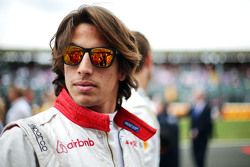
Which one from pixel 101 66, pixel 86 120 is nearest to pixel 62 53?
pixel 101 66

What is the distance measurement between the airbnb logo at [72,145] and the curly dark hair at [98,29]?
43 centimetres

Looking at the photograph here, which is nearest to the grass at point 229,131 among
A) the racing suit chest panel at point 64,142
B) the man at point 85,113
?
the man at point 85,113

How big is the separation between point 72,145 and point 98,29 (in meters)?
0.61

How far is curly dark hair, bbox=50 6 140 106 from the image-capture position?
1.91 metres

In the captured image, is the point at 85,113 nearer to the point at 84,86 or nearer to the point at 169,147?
the point at 84,86

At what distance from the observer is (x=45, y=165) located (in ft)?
5.12

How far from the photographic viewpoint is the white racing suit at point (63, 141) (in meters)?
1.53

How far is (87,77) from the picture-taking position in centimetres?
189

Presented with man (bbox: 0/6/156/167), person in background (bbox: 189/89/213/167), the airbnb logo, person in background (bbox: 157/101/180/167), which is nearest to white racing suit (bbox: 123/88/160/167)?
man (bbox: 0/6/156/167)

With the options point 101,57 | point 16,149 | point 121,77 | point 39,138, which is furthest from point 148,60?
point 16,149

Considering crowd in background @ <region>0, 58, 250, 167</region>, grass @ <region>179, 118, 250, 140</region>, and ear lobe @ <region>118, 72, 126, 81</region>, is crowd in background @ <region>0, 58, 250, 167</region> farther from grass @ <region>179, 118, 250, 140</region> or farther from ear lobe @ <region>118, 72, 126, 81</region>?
ear lobe @ <region>118, 72, 126, 81</region>

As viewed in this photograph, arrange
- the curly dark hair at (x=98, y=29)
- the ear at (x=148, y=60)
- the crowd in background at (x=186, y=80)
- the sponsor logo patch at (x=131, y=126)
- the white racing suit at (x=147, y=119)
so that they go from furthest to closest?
the crowd in background at (x=186, y=80), the ear at (x=148, y=60), the white racing suit at (x=147, y=119), the sponsor logo patch at (x=131, y=126), the curly dark hair at (x=98, y=29)

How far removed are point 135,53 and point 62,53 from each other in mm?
467

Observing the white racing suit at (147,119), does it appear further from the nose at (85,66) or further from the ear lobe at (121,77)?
the nose at (85,66)
